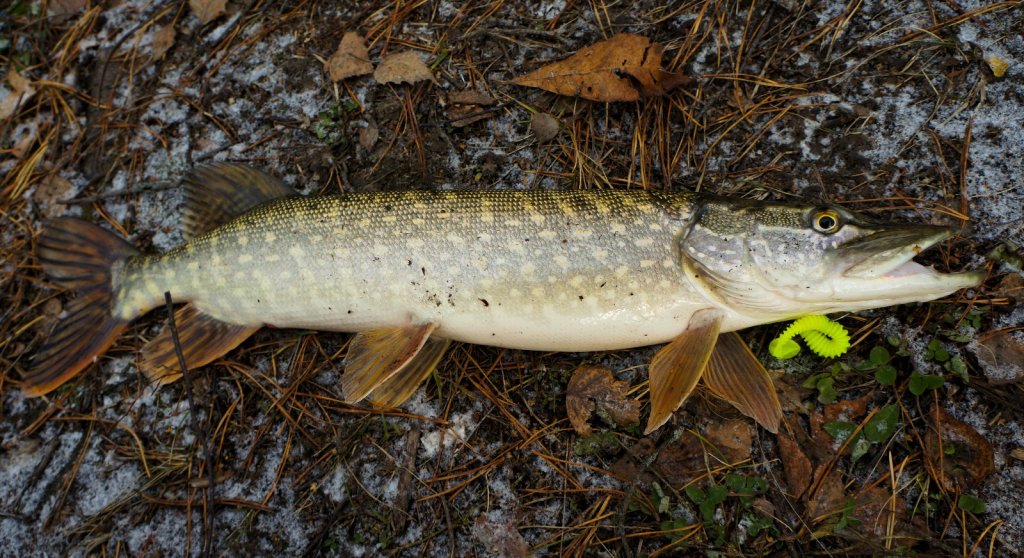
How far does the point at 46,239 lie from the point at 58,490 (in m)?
1.30

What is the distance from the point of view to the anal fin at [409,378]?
2.64 m

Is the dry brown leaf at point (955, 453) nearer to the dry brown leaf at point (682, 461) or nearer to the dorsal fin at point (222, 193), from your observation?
the dry brown leaf at point (682, 461)

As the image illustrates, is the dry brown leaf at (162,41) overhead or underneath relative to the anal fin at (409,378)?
overhead

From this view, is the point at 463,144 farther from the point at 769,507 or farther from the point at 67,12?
the point at 67,12

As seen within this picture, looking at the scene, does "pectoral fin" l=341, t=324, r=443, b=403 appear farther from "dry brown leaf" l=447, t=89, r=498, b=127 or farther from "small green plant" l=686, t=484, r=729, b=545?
"small green plant" l=686, t=484, r=729, b=545

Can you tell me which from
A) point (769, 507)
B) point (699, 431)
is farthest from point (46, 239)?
point (769, 507)

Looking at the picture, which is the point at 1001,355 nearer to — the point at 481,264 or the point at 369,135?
the point at 481,264

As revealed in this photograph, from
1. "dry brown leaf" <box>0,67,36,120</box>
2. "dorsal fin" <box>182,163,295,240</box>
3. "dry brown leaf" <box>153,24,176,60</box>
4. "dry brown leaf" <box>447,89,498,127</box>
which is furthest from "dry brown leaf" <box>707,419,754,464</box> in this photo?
"dry brown leaf" <box>0,67,36,120</box>

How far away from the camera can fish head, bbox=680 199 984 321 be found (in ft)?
7.06

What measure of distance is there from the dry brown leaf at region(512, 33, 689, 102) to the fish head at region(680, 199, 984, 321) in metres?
0.75

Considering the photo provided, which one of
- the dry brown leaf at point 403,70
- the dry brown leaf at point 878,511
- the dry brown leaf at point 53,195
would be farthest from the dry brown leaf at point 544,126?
the dry brown leaf at point 53,195

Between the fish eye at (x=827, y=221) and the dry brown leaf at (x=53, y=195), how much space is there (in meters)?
4.02

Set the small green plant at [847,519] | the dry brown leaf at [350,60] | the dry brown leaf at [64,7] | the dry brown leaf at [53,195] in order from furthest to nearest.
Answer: the dry brown leaf at [64,7]
the dry brown leaf at [53,195]
the dry brown leaf at [350,60]
the small green plant at [847,519]

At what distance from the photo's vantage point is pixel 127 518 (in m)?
2.75
